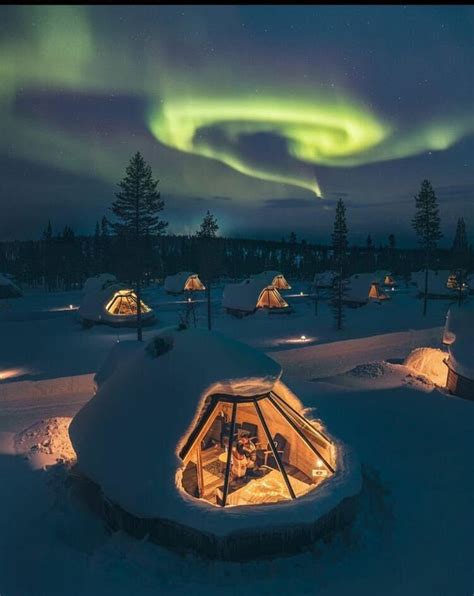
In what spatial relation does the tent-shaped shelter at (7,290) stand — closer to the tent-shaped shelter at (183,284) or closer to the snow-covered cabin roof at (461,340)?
the tent-shaped shelter at (183,284)

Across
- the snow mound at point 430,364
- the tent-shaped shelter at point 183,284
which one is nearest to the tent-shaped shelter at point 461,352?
the snow mound at point 430,364

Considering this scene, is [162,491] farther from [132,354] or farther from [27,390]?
[27,390]

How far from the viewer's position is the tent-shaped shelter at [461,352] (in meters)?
13.2

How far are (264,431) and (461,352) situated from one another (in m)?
9.71

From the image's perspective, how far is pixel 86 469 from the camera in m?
7.23

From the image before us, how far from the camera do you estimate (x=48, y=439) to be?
9.60 metres

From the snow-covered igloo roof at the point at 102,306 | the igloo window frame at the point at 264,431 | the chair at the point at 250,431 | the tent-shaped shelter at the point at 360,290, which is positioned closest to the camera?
the igloo window frame at the point at 264,431

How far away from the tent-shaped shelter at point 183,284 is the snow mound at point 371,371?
32349 mm

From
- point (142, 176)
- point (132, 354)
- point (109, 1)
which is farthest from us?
point (142, 176)

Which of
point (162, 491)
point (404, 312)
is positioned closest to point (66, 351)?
point (162, 491)

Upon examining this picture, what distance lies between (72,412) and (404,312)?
93.8 ft

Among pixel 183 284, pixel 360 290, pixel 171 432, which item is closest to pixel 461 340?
pixel 171 432

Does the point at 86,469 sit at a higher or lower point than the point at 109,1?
lower

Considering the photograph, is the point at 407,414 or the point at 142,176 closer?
the point at 407,414
